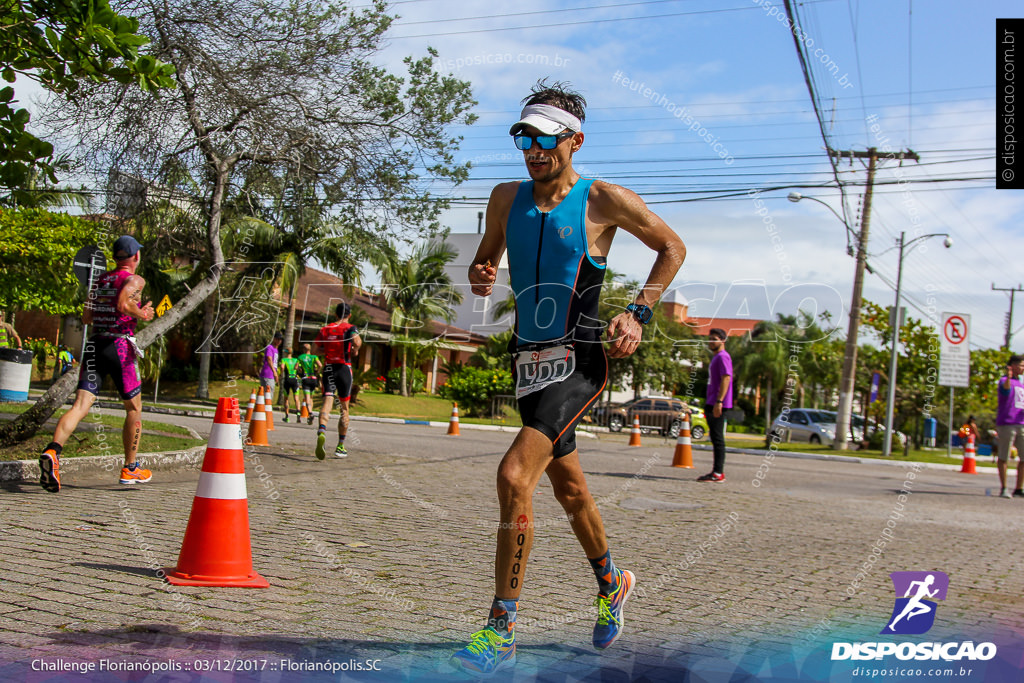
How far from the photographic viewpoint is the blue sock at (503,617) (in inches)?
124

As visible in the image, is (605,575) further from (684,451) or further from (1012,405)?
(684,451)

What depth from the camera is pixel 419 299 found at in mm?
39000

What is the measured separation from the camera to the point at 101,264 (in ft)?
39.4

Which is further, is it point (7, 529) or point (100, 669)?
point (7, 529)

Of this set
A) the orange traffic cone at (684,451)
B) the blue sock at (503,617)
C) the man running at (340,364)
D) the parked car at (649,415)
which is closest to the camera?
the blue sock at (503,617)

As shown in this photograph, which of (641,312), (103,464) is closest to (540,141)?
(641,312)

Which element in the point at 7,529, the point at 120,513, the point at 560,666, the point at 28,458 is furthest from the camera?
the point at 28,458

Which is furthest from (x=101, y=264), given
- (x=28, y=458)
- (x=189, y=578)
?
(x=189, y=578)

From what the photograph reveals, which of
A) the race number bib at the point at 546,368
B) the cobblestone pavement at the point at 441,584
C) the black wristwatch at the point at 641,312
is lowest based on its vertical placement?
the cobblestone pavement at the point at 441,584

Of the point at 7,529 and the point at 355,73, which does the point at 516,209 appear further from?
the point at 355,73

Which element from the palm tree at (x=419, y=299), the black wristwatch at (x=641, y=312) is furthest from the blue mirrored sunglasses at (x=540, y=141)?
the palm tree at (x=419, y=299)

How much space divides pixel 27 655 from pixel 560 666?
1858 mm

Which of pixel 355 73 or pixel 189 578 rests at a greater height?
pixel 355 73

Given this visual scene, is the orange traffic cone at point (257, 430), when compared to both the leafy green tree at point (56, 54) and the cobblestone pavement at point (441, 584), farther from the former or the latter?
the leafy green tree at point (56, 54)
